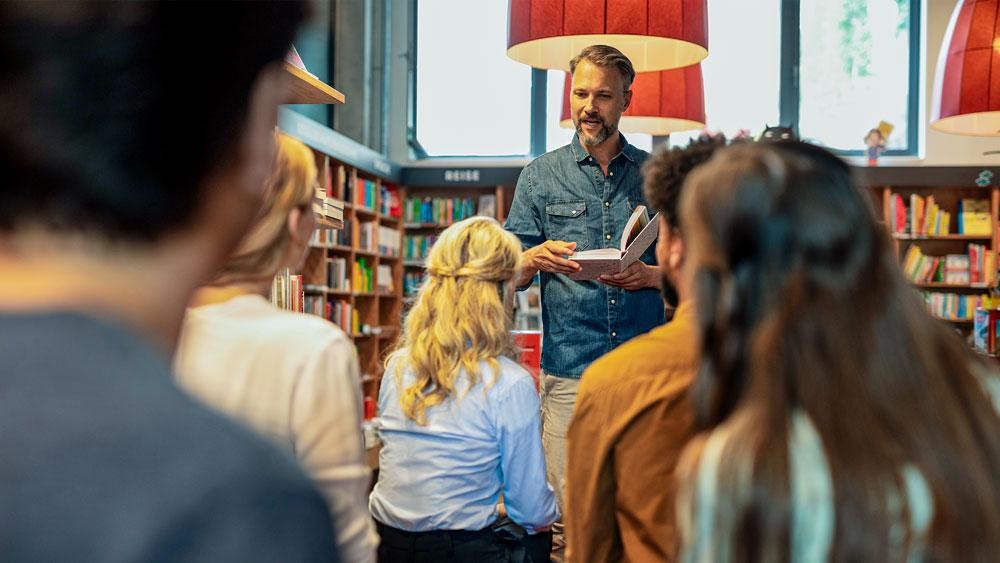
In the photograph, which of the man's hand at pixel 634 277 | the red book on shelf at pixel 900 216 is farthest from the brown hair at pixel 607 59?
the red book on shelf at pixel 900 216

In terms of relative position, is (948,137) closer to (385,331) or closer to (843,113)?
(843,113)

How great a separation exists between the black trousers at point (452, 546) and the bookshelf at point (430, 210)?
8590 mm

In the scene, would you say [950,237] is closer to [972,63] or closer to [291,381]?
[972,63]

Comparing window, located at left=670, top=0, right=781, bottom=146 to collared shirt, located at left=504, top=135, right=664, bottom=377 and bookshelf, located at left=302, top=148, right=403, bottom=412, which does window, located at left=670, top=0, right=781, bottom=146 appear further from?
collared shirt, located at left=504, top=135, right=664, bottom=377

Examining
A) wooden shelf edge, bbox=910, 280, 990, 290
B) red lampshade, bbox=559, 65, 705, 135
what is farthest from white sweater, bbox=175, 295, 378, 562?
wooden shelf edge, bbox=910, 280, 990, 290

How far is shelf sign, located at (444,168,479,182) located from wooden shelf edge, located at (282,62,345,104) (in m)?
7.49

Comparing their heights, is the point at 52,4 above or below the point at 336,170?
below

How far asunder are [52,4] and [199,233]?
11 cm

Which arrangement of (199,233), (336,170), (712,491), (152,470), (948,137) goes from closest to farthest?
1. (152,470)
2. (199,233)
3. (712,491)
4. (336,170)
5. (948,137)

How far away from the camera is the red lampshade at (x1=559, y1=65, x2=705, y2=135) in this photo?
19.9 ft

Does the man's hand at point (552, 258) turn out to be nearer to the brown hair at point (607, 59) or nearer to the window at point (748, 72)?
the brown hair at point (607, 59)

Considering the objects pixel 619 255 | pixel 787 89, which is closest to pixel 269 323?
pixel 619 255

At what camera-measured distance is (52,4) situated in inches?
17.3

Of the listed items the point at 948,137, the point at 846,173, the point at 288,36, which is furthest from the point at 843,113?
the point at 288,36
